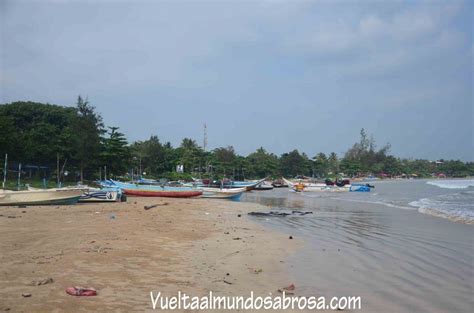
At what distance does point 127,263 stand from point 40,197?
14.9 metres

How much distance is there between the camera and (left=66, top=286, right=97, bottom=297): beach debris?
5.48m

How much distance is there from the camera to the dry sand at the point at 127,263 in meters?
5.51

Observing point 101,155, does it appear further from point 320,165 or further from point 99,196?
point 320,165

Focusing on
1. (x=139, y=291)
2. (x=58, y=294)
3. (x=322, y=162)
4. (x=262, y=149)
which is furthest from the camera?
(x=322, y=162)

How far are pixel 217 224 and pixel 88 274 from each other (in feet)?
29.6

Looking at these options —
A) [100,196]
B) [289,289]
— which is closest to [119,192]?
[100,196]

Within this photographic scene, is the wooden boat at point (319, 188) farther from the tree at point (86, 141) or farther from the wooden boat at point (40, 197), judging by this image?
the wooden boat at point (40, 197)

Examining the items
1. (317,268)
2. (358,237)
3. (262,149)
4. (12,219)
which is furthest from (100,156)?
(262,149)

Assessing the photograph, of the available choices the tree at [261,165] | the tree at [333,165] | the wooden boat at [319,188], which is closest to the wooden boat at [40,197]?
the wooden boat at [319,188]

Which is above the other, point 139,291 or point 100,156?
point 100,156

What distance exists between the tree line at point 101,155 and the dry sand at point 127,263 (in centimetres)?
3193

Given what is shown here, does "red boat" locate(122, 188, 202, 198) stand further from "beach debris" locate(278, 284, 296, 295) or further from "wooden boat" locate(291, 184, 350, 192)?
"beach debris" locate(278, 284, 296, 295)

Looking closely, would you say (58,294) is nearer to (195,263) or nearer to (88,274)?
(88,274)

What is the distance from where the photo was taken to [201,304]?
561 cm
